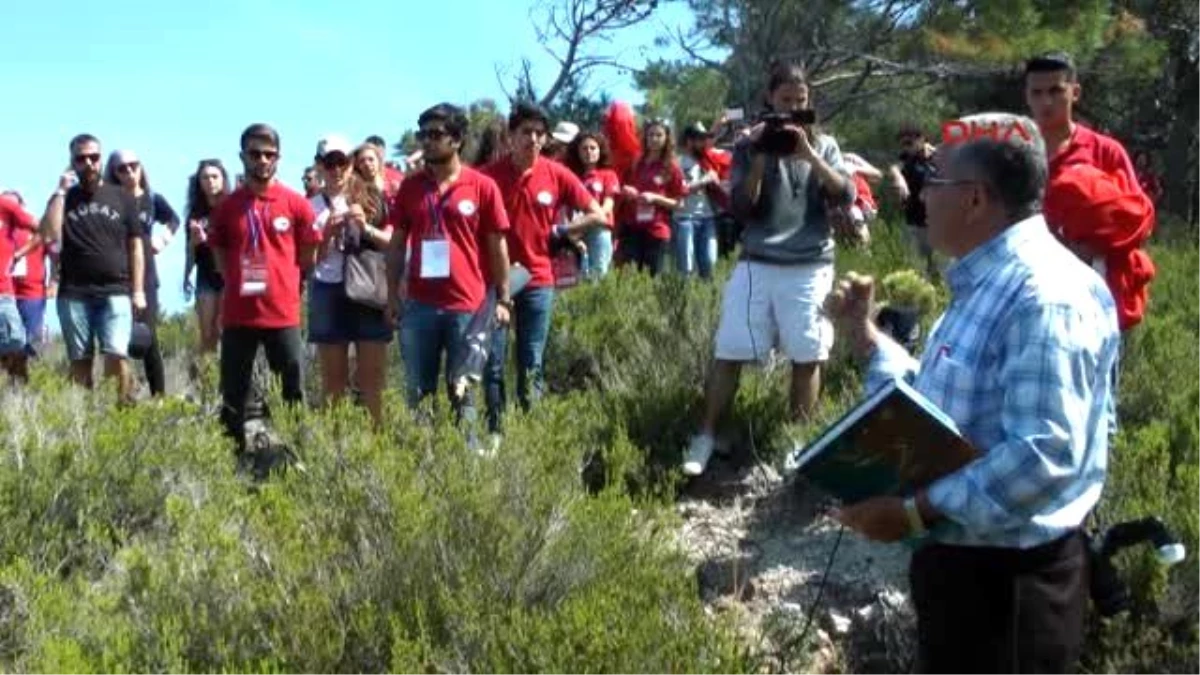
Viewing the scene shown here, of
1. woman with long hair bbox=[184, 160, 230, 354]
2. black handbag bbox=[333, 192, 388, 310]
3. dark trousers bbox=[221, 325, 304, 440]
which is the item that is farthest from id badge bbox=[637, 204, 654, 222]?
dark trousers bbox=[221, 325, 304, 440]

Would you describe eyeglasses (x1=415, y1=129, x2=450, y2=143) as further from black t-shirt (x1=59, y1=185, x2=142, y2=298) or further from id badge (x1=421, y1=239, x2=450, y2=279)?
black t-shirt (x1=59, y1=185, x2=142, y2=298)

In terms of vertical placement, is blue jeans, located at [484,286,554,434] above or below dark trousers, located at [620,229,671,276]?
below

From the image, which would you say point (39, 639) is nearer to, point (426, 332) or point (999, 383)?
point (999, 383)

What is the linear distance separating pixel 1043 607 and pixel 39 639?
2348mm

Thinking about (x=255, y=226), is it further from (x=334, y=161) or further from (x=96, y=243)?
(x=96, y=243)

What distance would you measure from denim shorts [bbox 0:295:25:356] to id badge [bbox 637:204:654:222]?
3.94 m

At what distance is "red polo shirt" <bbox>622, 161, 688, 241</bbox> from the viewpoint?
1159 cm

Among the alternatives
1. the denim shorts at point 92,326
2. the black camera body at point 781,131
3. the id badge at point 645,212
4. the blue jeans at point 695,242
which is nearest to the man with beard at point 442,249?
the black camera body at point 781,131

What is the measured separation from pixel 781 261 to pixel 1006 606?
358 cm

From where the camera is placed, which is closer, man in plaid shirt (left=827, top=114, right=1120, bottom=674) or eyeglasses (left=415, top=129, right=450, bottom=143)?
man in plaid shirt (left=827, top=114, right=1120, bottom=674)

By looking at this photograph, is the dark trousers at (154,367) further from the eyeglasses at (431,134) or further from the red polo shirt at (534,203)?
the eyeglasses at (431,134)

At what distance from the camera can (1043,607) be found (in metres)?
3.21

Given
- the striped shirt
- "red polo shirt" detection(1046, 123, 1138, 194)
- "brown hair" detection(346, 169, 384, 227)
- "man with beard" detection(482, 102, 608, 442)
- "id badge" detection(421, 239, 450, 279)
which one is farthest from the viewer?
"brown hair" detection(346, 169, 384, 227)

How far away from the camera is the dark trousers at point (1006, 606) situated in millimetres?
3199
